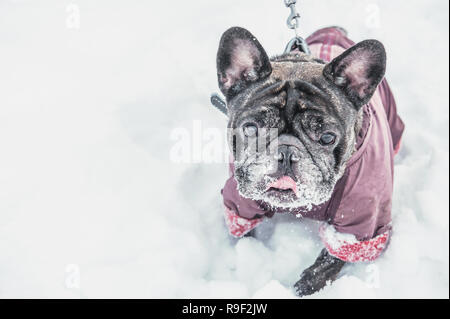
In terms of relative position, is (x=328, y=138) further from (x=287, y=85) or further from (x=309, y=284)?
(x=309, y=284)

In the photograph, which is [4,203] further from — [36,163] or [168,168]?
[168,168]

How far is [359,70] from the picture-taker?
2223mm

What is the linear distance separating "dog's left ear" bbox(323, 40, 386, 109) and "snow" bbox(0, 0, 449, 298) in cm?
128

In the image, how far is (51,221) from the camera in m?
2.98

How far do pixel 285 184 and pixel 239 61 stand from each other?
0.72m

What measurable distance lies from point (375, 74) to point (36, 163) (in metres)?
2.45

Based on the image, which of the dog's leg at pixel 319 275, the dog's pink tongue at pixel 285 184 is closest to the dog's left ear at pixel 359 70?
the dog's pink tongue at pixel 285 184

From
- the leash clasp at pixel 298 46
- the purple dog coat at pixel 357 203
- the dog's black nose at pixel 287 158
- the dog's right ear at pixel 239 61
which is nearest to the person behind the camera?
the dog's black nose at pixel 287 158

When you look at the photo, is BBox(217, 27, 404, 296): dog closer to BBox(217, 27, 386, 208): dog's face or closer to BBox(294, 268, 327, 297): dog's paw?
BBox(217, 27, 386, 208): dog's face

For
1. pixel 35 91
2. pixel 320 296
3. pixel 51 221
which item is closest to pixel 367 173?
pixel 320 296

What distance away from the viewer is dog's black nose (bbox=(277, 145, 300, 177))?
2104 mm

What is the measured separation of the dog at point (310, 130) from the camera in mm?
2172

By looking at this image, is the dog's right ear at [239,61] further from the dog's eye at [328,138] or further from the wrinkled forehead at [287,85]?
the dog's eye at [328,138]

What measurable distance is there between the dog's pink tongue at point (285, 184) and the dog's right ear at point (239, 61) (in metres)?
0.59
